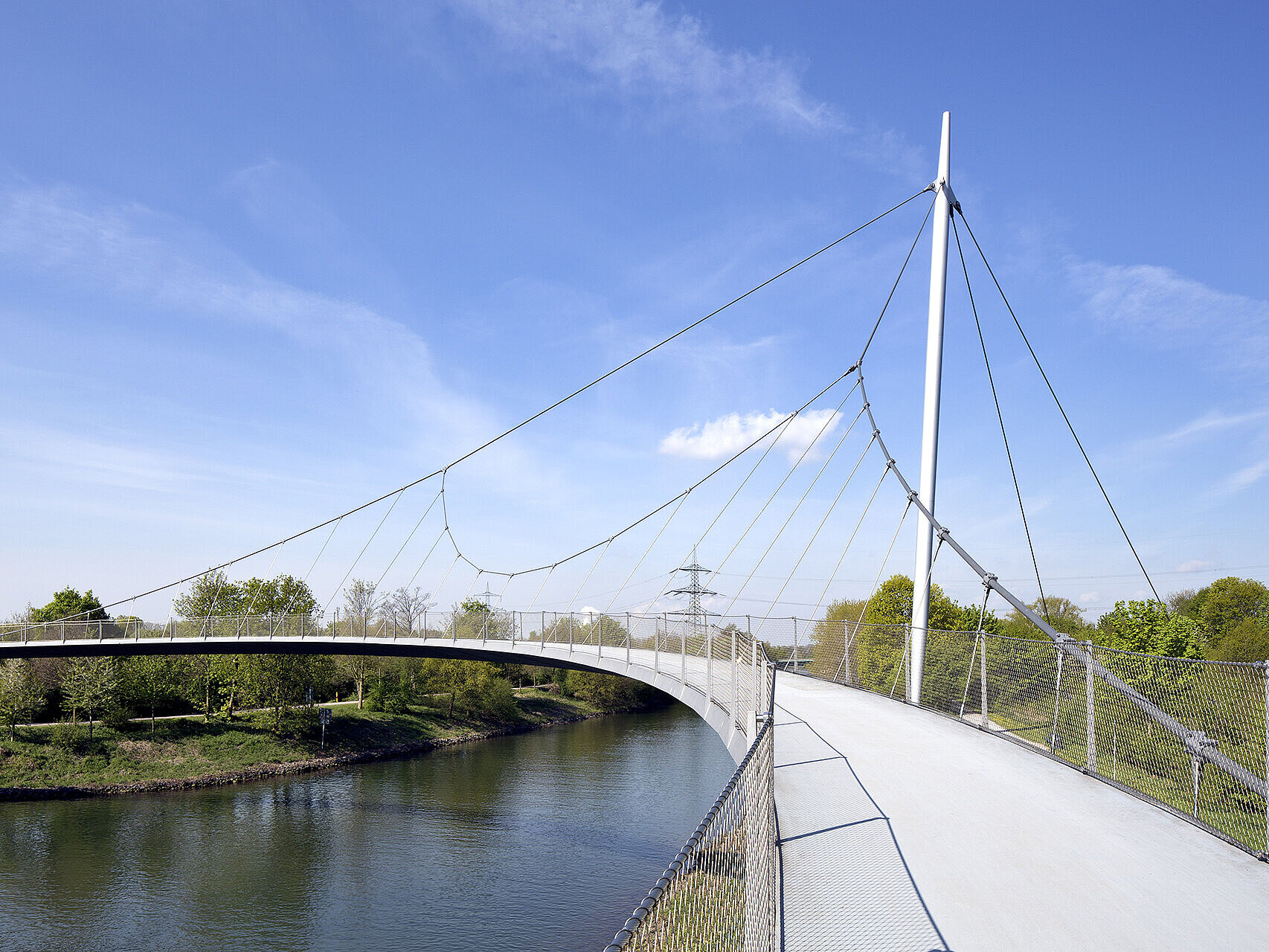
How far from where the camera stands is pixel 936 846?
729 centimetres

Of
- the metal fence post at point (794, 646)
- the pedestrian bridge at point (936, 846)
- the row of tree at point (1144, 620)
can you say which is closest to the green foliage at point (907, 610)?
the row of tree at point (1144, 620)

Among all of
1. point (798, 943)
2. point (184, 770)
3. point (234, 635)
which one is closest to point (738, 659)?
point (798, 943)

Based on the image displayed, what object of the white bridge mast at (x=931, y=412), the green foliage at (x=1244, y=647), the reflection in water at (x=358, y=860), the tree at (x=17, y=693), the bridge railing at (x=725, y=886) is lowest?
the reflection in water at (x=358, y=860)

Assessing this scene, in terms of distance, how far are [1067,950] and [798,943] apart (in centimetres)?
169

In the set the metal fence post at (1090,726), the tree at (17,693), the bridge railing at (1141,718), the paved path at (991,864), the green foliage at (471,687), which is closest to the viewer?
the paved path at (991,864)

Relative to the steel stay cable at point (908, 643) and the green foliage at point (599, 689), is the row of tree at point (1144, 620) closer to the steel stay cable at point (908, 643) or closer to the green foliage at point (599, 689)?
the steel stay cable at point (908, 643)

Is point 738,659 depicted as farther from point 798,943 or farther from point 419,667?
point 419,667

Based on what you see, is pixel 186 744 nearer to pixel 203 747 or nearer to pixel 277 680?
pixel 203 747

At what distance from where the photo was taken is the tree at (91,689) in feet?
132

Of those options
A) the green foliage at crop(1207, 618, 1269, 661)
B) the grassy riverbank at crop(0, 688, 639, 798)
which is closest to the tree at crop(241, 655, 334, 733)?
the grassy riverbank at crop(0, 688, 639, 798)

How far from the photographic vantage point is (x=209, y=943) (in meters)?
21.0

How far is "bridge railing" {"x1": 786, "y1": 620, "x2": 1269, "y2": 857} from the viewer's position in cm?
888

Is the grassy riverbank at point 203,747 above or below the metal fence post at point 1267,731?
below

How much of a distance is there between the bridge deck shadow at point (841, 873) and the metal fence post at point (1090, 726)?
10.6ft
